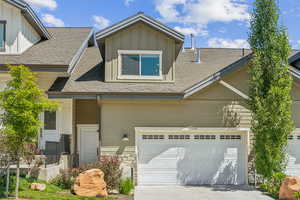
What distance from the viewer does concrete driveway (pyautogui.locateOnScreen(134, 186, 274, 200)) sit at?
11094 millimetres

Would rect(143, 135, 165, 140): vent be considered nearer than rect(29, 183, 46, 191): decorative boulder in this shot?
No

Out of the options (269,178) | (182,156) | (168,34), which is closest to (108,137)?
(182,156)

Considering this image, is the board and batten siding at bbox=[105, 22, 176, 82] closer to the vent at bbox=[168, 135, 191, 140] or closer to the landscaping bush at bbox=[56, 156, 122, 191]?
the vent at bbox=[168, 135, 191, 140]

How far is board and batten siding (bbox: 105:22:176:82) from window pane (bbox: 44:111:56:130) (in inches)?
Result: 142

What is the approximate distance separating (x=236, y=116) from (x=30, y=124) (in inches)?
323

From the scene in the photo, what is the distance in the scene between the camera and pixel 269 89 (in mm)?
12359

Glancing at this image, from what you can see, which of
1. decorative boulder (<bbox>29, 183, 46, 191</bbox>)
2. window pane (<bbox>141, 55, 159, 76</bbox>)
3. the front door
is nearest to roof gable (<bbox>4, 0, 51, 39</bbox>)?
the front door

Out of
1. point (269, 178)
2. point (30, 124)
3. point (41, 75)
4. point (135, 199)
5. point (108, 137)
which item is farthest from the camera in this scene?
point (41, 75)

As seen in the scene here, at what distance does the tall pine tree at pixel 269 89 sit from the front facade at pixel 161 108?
3.10ft

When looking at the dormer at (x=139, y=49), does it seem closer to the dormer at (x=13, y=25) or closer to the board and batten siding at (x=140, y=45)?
the board and batten siding at (x=140, y=45)

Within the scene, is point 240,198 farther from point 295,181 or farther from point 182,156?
point 182,156

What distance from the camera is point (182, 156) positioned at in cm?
1349

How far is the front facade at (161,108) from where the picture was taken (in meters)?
13.3

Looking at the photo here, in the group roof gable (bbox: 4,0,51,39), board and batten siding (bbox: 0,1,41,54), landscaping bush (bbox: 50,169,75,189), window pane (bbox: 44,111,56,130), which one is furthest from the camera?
window pane (bbox: 44,111,56,130)
